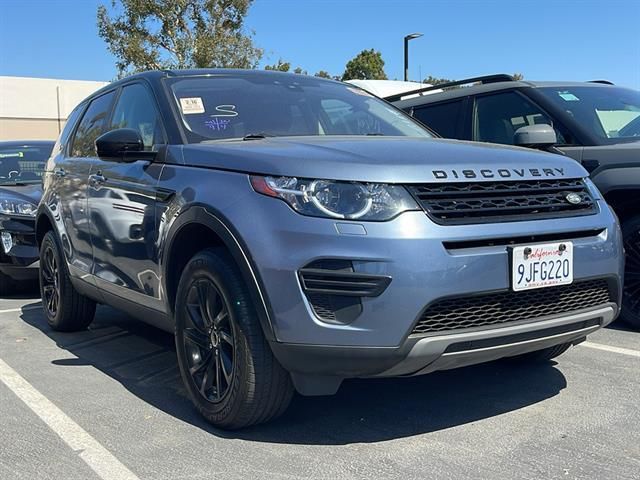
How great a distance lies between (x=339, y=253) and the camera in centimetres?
269

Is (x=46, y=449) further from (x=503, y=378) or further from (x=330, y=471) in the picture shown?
(x=503, y=378)

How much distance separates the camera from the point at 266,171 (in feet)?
9.66

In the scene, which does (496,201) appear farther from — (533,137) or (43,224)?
(43,224)

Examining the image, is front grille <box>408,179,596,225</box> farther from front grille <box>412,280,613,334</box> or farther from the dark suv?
the dark suv

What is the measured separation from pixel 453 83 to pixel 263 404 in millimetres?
4177

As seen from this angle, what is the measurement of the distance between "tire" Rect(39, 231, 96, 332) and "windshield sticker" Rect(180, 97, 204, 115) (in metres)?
1.87

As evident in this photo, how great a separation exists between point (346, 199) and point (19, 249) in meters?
4.82

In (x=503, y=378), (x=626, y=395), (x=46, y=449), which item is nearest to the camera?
(x=46, y=449)

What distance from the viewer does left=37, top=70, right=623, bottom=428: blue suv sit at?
2.72 m

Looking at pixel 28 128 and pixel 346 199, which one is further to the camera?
pixel 28 128

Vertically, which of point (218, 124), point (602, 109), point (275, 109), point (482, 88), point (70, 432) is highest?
point (482, 88)

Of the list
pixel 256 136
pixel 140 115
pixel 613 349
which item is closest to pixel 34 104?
pixel 140 115

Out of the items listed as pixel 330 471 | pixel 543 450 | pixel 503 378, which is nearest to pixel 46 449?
pixel 330 471

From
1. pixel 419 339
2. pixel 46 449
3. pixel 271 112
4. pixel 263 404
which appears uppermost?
pixel 271 112
